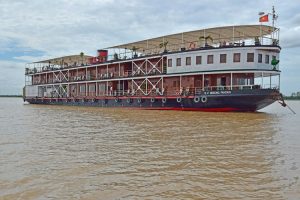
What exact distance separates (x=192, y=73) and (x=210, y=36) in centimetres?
429

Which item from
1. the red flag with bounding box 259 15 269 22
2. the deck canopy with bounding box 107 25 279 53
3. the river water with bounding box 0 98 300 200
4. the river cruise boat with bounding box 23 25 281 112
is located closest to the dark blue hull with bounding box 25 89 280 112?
the river cruise boat with bounding box 23 25 281 112

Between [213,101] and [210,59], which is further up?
[210,59]

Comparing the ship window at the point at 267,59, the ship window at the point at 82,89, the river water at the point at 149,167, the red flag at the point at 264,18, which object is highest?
the red flag at the point at 264,18

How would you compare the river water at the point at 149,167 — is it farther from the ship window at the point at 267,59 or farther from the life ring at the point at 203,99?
the ship window at the point at 267,59

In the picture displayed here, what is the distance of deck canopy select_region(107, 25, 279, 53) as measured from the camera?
2578cm

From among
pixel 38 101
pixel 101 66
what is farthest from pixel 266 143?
pixel 38 101

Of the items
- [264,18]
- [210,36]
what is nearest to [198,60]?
[210,36]

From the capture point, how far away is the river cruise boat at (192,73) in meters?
24.4

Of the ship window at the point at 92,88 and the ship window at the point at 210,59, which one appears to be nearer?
the ship window at the point at 210,59

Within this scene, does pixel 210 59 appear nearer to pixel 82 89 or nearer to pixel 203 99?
pixel 203 99

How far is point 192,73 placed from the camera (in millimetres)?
27016

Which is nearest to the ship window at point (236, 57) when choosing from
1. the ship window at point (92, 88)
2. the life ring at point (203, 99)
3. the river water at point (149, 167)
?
the life ring at point (203, 99)

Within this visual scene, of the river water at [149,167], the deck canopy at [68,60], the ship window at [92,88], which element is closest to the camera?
the river water at [149,167]

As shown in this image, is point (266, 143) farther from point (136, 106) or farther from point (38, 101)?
point (38, 101)
